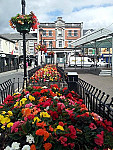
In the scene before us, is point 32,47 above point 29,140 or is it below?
above

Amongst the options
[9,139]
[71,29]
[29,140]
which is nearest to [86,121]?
[29,140]

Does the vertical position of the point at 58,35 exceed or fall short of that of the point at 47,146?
it exceeds it

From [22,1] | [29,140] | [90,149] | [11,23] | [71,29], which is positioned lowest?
[90,149]

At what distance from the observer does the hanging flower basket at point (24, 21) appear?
7.56 meters

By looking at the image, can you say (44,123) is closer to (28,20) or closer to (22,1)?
(28,20)

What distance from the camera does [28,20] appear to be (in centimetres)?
766

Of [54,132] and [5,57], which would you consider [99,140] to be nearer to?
[54,132]

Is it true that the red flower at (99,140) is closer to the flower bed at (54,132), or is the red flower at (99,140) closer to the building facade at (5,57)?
the flower bed at (54,132)

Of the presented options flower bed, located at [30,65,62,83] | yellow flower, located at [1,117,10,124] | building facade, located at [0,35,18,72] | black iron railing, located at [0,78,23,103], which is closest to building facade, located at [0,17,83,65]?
building facade, located at [0,35,18,72]

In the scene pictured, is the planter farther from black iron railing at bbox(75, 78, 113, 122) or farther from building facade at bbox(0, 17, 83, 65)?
building facade at bbox(0, 17, 83, 65)

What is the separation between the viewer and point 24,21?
25.0 ft

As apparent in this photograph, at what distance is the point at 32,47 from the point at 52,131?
53915mm

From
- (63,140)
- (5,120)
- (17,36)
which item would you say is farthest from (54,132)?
(17,36)

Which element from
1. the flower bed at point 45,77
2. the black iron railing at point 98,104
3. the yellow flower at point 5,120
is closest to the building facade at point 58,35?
the flower bed at point 45,77
